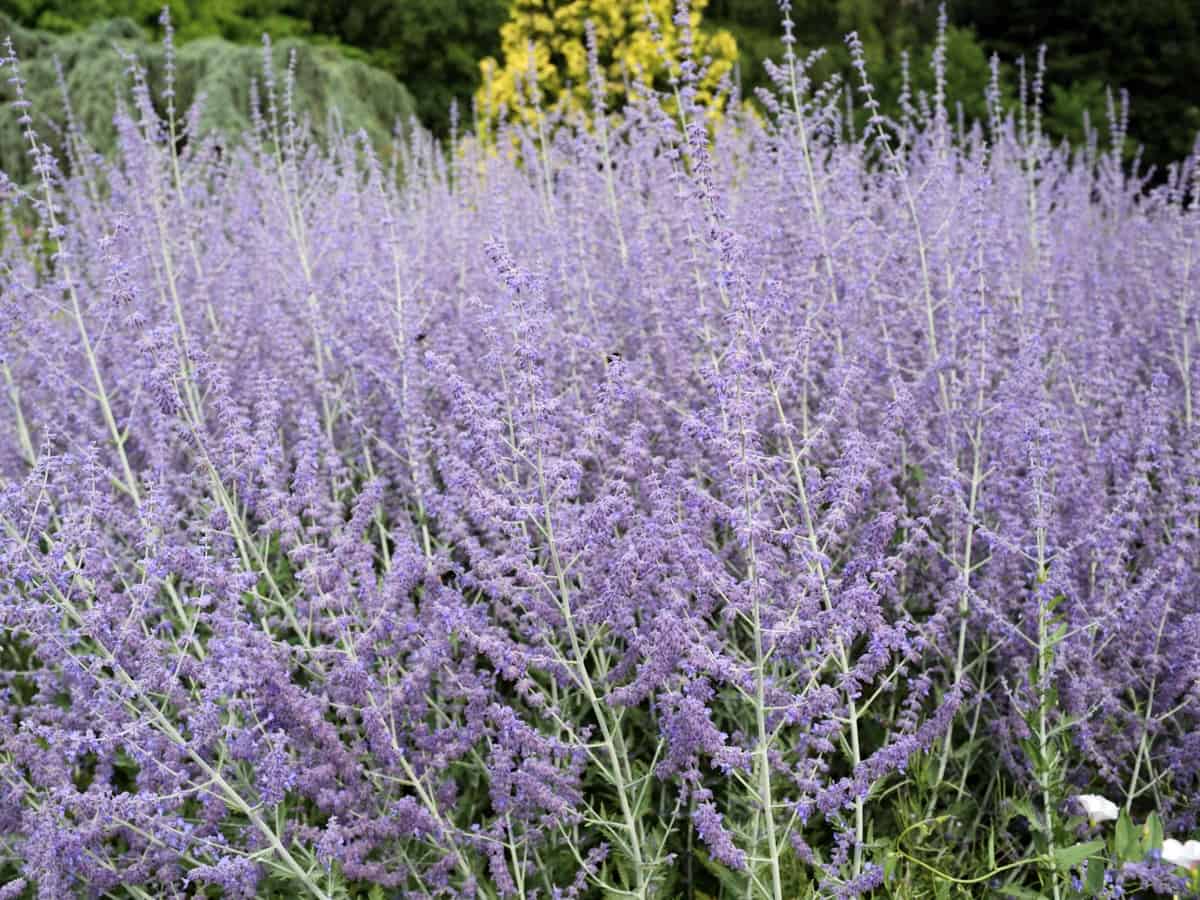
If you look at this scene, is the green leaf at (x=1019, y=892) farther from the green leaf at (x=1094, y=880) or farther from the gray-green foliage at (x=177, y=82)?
the gray-green foliage at (x=177, y=82)

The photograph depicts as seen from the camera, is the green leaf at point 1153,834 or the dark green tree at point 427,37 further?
the dark green tree at point 427,37

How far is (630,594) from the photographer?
2.56m

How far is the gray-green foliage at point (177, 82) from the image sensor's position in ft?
34.6

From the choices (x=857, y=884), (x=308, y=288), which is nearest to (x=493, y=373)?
(x=308, y=288)

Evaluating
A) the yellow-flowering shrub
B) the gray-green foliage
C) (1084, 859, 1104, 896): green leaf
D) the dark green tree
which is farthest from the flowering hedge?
the dark green tree

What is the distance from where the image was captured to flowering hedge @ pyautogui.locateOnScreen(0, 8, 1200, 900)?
7.98 feet

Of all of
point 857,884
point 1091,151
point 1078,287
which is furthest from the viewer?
point 1091,151

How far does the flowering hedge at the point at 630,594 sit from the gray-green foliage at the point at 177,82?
6918 mm

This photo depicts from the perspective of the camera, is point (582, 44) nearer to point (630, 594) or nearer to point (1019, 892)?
point (630, 594)

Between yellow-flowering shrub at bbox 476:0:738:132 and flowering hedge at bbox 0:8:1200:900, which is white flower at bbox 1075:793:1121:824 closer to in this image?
flowering hedge at bbox 0:8:1200:900

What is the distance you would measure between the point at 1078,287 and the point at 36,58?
35.2 feet

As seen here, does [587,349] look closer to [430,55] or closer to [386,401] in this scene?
[386,401]

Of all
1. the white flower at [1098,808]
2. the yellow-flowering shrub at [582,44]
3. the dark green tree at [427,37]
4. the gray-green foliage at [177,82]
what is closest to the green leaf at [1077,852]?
the white flower at [1098,808]

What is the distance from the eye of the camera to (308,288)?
3943mm
